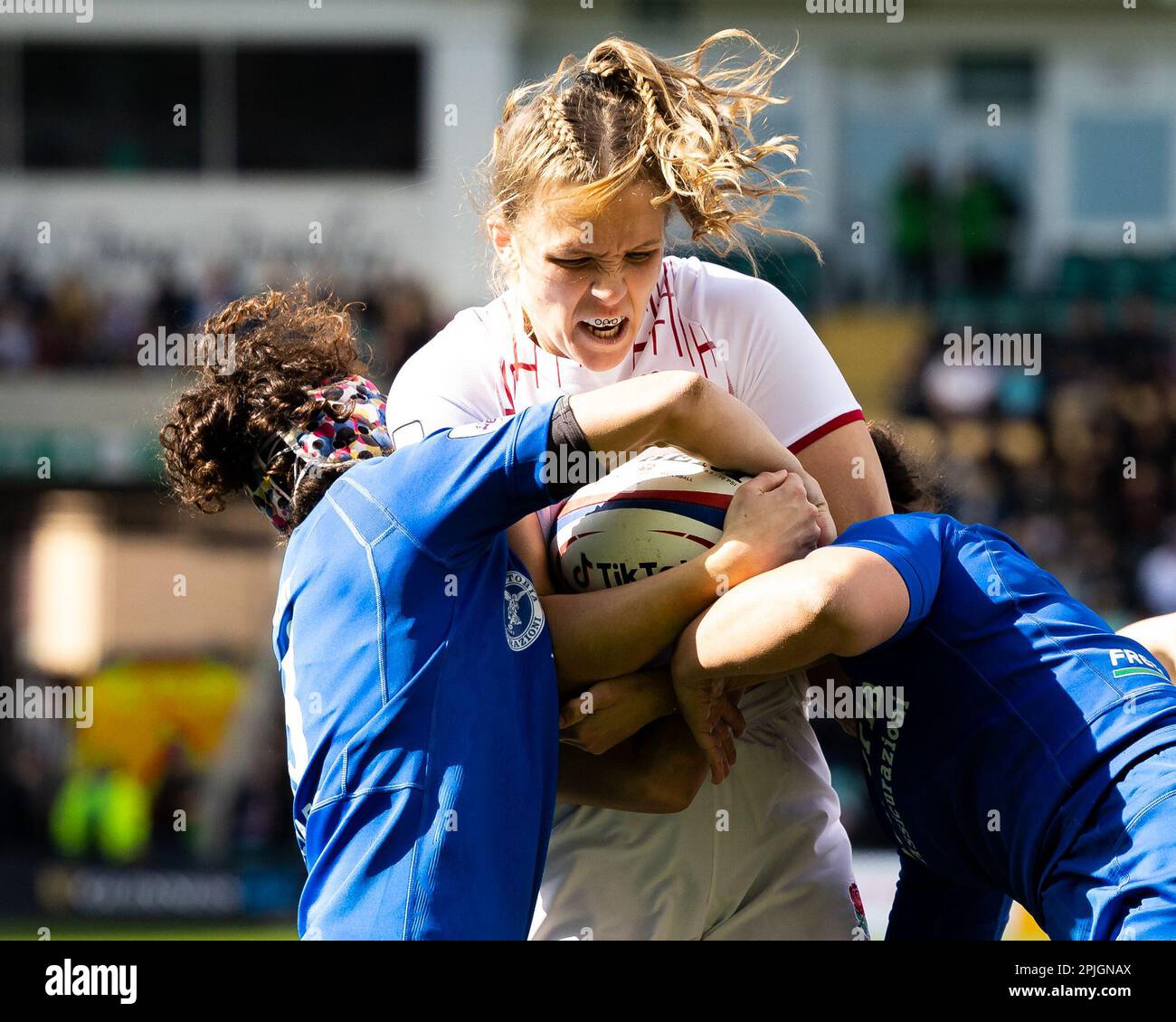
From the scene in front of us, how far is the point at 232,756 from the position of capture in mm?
13938

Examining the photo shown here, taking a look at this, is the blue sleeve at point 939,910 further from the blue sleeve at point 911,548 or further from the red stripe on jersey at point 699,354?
the red stripe on jersey at point 699,354

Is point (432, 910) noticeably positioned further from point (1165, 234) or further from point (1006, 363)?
point (1165, 234)

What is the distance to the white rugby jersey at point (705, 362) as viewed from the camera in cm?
340

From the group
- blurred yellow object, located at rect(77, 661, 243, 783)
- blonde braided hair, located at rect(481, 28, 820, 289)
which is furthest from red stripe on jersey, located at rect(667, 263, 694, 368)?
blurred yellow object, located at rect(77, 661, 243, 783)

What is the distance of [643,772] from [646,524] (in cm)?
54

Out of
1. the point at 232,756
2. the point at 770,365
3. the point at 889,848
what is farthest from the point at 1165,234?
the point at 770,365

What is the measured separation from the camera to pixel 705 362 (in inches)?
135

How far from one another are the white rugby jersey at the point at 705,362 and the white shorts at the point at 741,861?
650 mm

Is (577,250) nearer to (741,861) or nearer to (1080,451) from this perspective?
(741,861)

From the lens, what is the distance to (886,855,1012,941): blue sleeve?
3398mm

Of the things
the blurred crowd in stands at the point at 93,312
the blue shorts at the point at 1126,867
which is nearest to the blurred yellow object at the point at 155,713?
the blurred crowd in stands at the point at 93,312

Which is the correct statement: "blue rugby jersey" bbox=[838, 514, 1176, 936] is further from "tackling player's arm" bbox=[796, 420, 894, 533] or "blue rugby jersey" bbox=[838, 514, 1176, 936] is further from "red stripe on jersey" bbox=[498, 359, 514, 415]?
"red stripe on jersey" bbox=[498, 359, 514, 415]

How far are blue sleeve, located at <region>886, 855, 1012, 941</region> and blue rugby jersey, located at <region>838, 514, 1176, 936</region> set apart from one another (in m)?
0.36

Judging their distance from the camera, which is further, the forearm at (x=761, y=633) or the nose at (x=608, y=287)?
the nose at (x=608, y=287)
